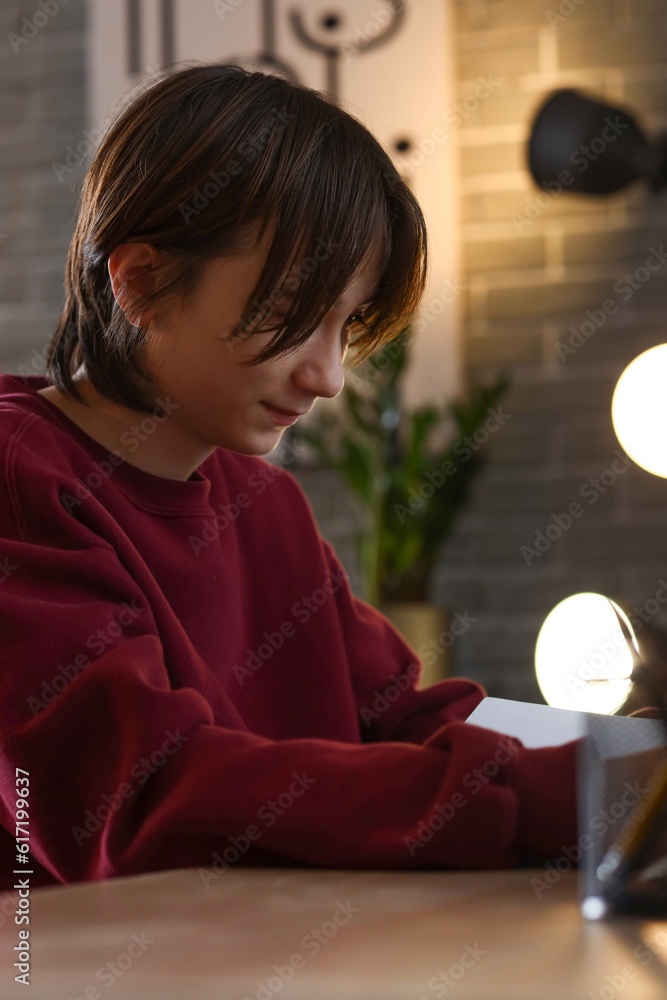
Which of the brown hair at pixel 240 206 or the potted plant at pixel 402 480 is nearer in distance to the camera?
the brown hair at pixel 240 206

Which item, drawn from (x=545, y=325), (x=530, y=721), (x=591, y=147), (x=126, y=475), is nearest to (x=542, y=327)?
(x=545, y=325)

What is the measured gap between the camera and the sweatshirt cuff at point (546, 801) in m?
0.51

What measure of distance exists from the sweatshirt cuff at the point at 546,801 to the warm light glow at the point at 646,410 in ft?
5.42

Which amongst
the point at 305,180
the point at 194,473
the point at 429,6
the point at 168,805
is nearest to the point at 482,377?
the point at 429,6

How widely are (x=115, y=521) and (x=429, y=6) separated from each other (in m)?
2.17

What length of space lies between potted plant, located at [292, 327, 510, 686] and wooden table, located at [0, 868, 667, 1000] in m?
1.79

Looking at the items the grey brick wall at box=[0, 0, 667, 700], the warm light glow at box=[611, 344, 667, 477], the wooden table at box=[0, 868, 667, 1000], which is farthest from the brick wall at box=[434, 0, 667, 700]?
the wooden table at box=[0, 868, 667, 1000]

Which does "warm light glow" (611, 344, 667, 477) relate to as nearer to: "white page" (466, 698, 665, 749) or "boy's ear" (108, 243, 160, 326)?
"boy's ear" (108, 243, 160, 326)

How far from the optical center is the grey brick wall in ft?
8.16

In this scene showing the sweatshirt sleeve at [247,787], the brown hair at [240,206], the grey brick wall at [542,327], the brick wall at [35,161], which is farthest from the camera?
the brick wall at [35,161]

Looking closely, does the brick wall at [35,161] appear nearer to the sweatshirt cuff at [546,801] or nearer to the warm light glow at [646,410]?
the warm light glow at [646,410]

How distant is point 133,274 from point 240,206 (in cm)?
12

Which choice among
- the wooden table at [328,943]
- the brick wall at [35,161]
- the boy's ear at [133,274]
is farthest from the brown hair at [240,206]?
the brick wall at [35,161]

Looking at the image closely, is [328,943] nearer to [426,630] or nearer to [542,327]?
[426,630]
